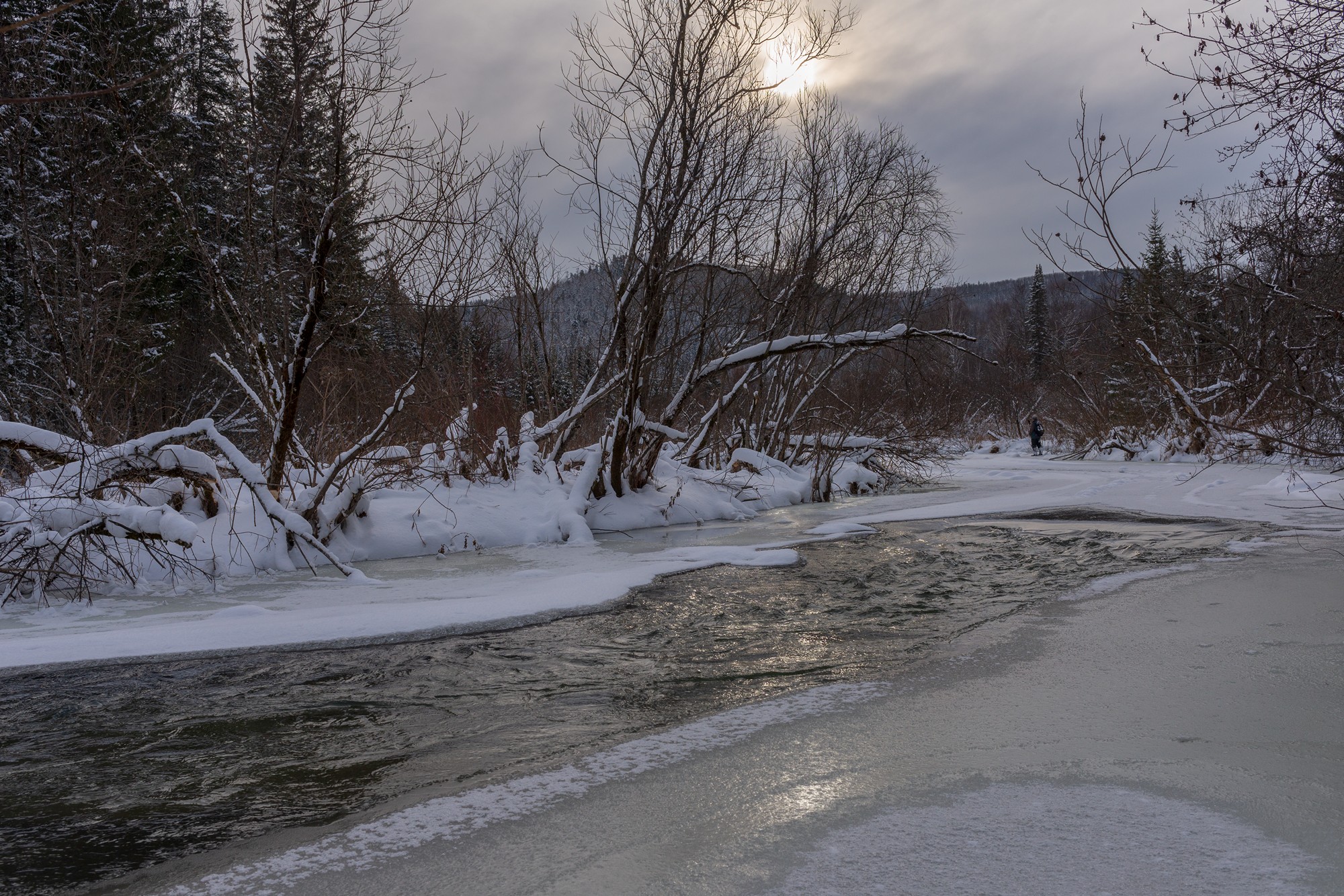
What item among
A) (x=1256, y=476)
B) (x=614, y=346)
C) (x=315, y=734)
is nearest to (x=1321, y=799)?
(x=315, y=734)

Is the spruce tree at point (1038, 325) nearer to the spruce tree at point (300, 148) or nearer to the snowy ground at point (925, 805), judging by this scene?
the spruce tree at point (300, 148)

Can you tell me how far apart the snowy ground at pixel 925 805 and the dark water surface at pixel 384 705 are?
0.88 ft

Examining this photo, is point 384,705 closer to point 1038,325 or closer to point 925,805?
point 925,805

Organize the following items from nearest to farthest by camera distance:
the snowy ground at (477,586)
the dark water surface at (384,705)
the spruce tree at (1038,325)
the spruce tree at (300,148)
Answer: the dark water surface at (384,705)
the snowy ground at (477,586)
the spruce tree at (300,148)
the spruce tree at (1038,325)

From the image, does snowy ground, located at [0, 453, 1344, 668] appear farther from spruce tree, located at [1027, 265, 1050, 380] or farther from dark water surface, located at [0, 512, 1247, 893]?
spruce tree, located at [1027, 265, 1050, 380]

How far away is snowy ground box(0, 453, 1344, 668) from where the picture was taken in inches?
196

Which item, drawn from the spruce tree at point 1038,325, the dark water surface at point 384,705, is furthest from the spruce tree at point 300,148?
the spruce tree at point 1038,325

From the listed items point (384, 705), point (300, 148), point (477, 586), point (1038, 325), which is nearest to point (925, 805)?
point (384, 705)

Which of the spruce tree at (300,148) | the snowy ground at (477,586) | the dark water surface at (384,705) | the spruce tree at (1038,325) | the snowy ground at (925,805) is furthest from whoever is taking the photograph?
the spruce tree at (1038,325)

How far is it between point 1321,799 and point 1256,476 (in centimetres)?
1623

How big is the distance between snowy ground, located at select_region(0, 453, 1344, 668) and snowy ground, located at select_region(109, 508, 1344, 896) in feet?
8.58

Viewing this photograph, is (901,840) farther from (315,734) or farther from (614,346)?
(614,346)

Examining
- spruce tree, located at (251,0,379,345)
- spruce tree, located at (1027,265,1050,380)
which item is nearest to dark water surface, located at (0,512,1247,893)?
spruce tree, located at (251,0,379,345)

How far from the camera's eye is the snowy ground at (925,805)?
2129 millimetres
